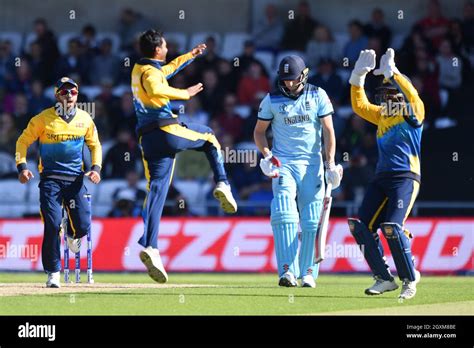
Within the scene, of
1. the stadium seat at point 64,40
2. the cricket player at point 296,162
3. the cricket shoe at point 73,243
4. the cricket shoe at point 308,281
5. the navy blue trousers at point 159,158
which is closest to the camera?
the navy blue trousers at point 159,158

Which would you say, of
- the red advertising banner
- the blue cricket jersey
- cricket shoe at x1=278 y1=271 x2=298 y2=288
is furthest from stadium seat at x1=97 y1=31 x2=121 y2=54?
cricket shoe at x1=278 y1=271 x2=298 y2=288

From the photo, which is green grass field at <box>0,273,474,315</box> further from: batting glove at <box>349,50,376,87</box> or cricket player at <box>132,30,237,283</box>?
batting glove at <box>349,50,376,87</box>

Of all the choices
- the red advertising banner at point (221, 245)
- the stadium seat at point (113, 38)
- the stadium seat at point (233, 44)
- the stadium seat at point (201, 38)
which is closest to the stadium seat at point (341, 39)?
the stadium seat at point (233, 44)

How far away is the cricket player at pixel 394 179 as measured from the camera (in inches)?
519

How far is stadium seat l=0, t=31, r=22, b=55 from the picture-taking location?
27.0 meters

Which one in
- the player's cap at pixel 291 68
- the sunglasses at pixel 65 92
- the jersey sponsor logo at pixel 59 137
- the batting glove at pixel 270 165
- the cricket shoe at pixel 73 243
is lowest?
the cricket shoe at pixel 73 243

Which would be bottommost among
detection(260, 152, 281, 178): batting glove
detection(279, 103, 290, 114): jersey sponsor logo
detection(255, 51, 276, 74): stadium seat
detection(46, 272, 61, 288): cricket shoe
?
detection(46, 272, 61, 288): cricket shoe

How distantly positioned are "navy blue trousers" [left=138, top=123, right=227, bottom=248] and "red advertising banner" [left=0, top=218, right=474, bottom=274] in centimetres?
704

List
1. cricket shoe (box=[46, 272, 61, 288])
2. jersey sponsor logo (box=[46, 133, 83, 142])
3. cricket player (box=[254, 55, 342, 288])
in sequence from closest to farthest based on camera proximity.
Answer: cricket player (box=[254, 55, 342, 288]) → cricket shoe (box=[46, 272, 61, 288]) → jersey sponsor logo (box=[46, 133, 83, 142])

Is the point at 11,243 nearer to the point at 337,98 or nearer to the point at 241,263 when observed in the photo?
the point at 241,263

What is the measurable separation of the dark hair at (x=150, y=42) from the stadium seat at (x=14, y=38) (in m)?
13.8

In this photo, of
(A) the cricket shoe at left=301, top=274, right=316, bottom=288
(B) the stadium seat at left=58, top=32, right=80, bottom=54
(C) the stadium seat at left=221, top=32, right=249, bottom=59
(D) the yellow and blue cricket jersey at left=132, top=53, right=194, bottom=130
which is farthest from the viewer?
(B) the stadium seat at left=58, top=32, right=80, bottom=54

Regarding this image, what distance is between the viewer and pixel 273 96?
14.6 m

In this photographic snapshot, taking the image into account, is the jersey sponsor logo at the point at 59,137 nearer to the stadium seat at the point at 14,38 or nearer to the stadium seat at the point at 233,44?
the stadium seat at the point at 233,44
